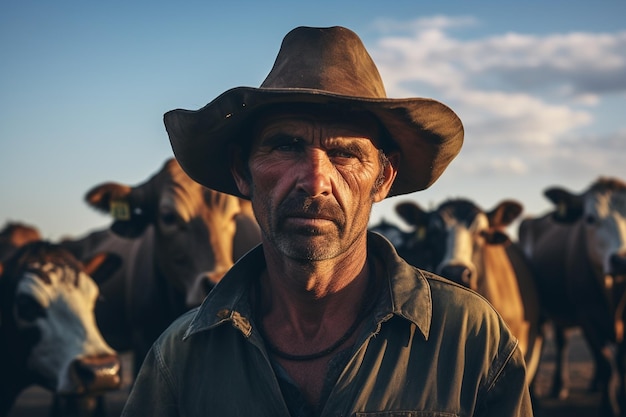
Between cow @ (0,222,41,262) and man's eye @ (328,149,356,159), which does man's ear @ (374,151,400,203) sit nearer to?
man's eye @ (328,149,356,159)

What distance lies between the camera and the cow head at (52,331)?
18.0ft

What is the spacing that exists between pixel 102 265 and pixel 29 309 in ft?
4.19

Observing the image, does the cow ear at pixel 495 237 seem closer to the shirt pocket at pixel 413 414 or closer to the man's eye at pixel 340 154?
the man's eye at pixel 340 154

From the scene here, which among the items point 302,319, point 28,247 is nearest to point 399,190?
point 302,319

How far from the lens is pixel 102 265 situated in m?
6.98

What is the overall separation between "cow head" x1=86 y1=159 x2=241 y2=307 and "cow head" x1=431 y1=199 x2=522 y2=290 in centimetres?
220

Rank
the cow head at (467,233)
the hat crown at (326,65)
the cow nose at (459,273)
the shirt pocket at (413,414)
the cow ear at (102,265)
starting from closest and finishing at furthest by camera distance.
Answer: the shirt pocket at (413,414) → the hat crown at (326,65) → the cow ear at (102,265) → the cow nose at (459,273) → the cow head at (467,233)

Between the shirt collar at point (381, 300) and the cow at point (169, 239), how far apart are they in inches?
118

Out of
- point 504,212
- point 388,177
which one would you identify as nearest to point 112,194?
point 504,212

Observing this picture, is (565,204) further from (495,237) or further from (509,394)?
(509,394)

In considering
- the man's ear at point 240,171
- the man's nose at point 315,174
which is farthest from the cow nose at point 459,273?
Answer: the man's nose at point 315,174

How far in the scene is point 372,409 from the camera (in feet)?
7.11

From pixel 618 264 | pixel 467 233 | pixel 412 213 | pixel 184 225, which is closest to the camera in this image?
pixel 184 225

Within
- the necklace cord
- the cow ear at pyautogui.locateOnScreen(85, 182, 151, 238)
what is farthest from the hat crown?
the cow ear at pyautogui.locateOnScreen(85, 182, 151, 238)
